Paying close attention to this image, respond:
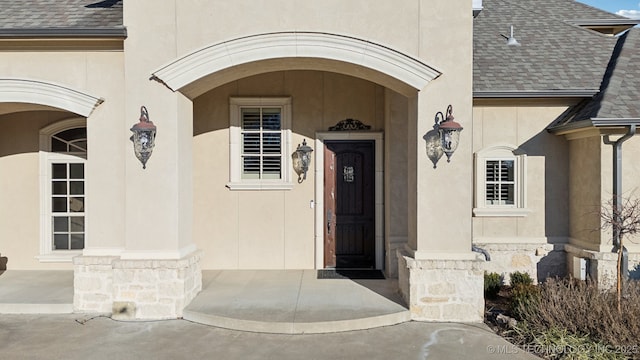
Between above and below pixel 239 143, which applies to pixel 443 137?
below

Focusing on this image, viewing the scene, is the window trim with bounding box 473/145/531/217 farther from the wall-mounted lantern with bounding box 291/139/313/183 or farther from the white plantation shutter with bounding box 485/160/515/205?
the wall-mounted lantern with bounding box 291/139/313/183

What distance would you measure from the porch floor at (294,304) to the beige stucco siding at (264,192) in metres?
0.66

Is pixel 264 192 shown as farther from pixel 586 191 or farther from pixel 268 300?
pixel 586 191

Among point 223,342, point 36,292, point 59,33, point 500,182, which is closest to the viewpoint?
point 223,342

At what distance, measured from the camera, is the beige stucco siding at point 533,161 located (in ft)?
28.2

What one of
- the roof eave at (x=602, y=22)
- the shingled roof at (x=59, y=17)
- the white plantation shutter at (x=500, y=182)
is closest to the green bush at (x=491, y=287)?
the white plantation shutter at (x=500, y=182)

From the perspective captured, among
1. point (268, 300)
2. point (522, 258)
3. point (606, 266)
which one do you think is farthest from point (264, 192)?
point (606, 266)

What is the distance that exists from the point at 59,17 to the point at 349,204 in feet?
19.4

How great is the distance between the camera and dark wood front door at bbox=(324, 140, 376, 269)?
8.92 meters

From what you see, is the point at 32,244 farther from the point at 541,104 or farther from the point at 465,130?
the point at 541,104

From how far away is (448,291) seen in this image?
20.9ft

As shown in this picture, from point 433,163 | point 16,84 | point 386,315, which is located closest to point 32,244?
point 16,84

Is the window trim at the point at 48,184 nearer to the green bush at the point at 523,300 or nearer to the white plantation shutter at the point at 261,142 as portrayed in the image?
the white plantation shutter at the point at 261,142

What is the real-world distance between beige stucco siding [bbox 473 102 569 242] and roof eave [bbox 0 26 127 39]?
21.1ft
